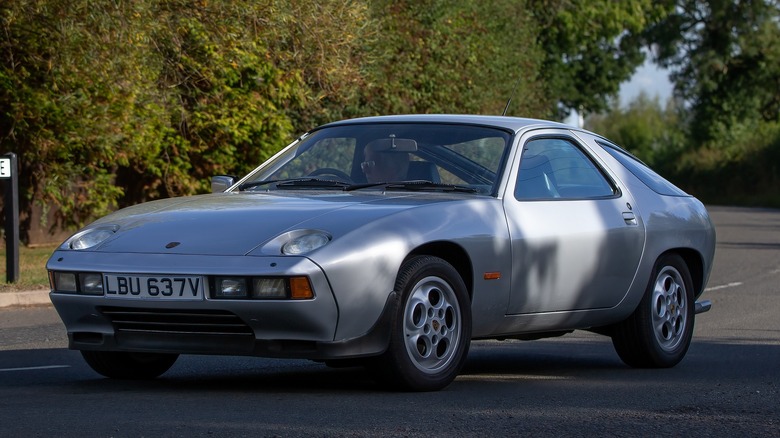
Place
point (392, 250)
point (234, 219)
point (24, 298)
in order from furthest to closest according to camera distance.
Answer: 1. point (24, 298)
2. point (234, 219)
3. point (392, 250)

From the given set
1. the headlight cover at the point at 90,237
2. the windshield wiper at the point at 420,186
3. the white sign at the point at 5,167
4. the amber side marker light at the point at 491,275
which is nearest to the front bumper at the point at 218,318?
the headlight cover at the point at 90,237

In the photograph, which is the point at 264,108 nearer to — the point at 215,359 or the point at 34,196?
the point at 34,196

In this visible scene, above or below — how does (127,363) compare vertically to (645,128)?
above

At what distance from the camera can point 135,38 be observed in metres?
17.3

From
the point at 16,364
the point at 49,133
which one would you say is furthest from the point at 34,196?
the point at 16,364


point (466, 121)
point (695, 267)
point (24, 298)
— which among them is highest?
point (466, 121)

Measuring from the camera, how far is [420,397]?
6.37 meters

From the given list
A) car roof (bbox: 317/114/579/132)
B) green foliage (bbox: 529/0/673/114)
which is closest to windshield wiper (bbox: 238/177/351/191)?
car roof (bbox: 317/114/579/132)

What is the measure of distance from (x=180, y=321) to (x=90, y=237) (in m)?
0.73

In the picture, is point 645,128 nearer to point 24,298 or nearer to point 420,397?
point 24,298

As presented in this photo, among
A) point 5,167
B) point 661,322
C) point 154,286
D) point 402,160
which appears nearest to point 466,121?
point 402,160

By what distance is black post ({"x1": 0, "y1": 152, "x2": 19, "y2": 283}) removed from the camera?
14.4 meters

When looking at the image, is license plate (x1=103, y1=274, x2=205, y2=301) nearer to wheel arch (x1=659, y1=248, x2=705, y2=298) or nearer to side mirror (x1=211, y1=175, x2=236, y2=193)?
side mirror (x1=211, y1=175, x2=236, y2=193)

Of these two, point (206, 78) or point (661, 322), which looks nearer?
point (661, 322)
